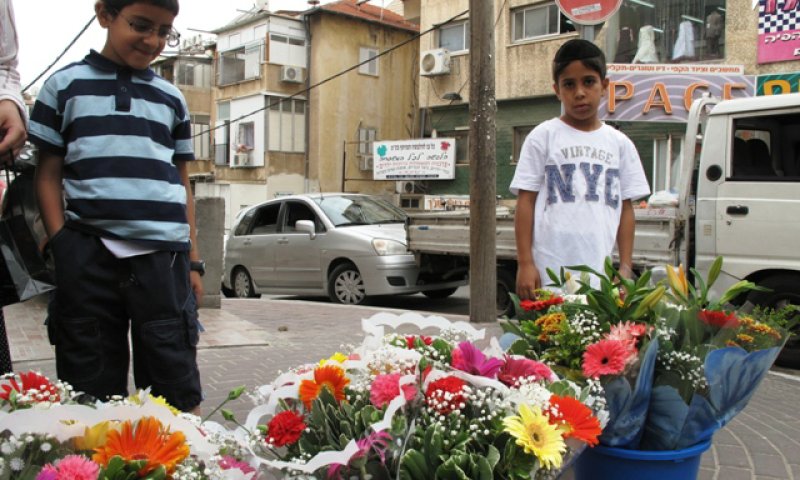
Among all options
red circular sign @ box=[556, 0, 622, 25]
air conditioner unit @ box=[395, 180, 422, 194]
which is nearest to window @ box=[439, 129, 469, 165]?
air conditioner unit @ box=[395, 180, 422, 194]

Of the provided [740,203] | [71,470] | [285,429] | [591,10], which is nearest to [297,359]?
[591,10]

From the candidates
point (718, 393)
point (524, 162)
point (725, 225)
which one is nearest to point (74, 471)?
point (718, 393)

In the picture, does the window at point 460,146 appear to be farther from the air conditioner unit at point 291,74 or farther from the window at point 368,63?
the air conditioner unit at point 291,74

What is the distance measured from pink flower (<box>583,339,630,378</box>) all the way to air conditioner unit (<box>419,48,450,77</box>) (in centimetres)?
2096

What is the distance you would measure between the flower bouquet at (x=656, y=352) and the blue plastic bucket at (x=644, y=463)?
28 millimetres

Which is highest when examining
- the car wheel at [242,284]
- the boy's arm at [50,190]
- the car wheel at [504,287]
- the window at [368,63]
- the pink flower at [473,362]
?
the window at [368,63]

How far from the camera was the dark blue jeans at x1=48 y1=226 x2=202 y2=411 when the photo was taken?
2246 millimetres

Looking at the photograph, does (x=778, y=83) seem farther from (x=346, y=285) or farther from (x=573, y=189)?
(x=573, y=189)

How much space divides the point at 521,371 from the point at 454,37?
22380mm

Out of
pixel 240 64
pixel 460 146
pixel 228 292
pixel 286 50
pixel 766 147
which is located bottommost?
pixel 228 292

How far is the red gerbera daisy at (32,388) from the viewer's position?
146 centimetres

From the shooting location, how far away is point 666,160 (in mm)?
17406

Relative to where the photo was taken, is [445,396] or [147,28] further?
[147,28]

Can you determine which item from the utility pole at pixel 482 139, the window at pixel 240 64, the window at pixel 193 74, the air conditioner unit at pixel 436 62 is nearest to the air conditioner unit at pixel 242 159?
the window at pixel 240 64
